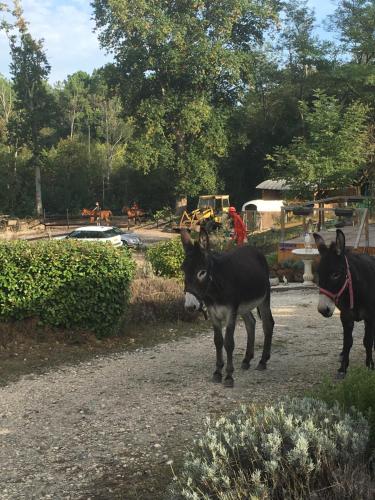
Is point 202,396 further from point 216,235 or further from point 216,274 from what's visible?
point 216,235

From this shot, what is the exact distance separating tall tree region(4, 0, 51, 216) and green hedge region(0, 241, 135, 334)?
154ft

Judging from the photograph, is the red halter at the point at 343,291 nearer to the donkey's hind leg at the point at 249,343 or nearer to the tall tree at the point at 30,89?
the donkey's hind leg at the point at 249,343

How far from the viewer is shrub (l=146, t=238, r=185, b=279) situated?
14398 millimetres

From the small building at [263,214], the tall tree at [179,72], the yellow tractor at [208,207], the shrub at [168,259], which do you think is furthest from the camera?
the tall tree at [179,72]

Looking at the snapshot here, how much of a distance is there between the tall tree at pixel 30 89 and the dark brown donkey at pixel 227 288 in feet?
163

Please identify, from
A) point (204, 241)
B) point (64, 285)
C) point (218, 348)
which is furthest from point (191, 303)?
point (64, 285)

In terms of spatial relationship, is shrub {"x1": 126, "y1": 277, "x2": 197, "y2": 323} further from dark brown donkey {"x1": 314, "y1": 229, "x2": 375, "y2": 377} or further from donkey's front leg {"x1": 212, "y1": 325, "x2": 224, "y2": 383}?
dark brown donkey {"x1": 314, "y1": 229, "x2": 375, "y2": 377}

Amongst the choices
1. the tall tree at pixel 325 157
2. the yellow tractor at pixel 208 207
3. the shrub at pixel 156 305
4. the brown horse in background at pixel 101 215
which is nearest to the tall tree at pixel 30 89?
the brown horse in background at pixel 101 215

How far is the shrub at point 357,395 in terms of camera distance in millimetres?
3646

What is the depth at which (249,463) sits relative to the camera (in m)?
3.17

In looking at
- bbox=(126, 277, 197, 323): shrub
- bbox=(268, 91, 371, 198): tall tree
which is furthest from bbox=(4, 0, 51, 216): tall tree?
bbox=(126, 277, 197, 323): shrub

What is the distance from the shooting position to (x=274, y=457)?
302 cm

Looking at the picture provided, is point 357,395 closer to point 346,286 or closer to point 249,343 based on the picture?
point 346,286

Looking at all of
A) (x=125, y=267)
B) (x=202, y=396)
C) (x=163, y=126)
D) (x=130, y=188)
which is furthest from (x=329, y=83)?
(x=202, y=396)
